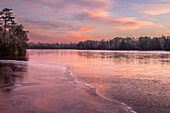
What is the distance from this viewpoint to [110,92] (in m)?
11.0

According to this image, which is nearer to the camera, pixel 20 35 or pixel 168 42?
pixel 20 35

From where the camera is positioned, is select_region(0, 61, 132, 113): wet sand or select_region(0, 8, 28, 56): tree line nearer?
select_region(0, 61, 132, 113): wet sand

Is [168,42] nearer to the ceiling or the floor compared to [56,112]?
nearer to the ceiling

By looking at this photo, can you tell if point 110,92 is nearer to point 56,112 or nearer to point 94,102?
point 94,102

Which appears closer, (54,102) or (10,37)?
(54,102)

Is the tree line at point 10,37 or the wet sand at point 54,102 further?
the tree line at point 10,37

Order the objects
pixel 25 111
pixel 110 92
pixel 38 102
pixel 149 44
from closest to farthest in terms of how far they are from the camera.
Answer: pixel 25 111 → pixel 38 102 → pixel 110 92 → pixel 149 44

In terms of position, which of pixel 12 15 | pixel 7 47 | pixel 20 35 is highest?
pixel 12 15

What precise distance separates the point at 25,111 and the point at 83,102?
3160mm

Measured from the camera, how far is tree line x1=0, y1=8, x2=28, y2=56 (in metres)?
55.6

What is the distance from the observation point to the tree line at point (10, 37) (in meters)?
55.6

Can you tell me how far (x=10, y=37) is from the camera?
67.5m

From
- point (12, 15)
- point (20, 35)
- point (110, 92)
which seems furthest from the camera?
point (20, 35)

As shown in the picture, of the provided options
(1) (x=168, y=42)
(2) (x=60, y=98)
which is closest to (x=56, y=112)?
(2) (x=60, y=98)
